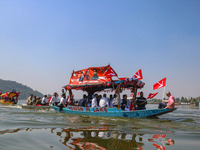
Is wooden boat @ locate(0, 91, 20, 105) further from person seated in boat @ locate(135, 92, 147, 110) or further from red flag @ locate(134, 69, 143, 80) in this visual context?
red flag @ locate(134, 69, 143, 80)

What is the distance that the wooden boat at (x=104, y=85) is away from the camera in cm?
1132

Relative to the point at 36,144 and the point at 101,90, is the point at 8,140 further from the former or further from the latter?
the point at 101,90

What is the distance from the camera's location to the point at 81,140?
497cm

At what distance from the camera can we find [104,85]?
41.4 ft

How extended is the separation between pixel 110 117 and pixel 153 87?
358 cm

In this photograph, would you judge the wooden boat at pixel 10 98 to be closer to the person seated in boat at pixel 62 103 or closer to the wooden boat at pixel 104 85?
the person seated in boat at pixel 62 103

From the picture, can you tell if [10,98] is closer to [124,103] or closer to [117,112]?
[124,103]

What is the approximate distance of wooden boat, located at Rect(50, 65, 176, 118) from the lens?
11.3m

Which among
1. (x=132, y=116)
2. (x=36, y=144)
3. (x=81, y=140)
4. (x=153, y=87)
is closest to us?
(x=36, y=144)

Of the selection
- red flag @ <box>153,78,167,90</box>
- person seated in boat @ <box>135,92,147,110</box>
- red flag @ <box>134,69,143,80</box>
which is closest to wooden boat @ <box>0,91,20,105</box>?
person seated in boat @ <box>135,92,147,110</box>

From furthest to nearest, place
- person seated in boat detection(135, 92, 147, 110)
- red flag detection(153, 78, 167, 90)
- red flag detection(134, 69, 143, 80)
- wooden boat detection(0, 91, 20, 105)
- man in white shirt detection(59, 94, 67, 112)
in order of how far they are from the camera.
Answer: wooden boat detection(0, 91, 20, 105), man in white shirt detection(59, 94, 67, 112), person seated in boat detection(135, 92, 147, 110), red flag detection(134, 69, 143, 80), red flag detection(153, 78, 167, 90)

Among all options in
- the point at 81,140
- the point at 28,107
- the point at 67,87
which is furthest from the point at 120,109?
the point at 28,107

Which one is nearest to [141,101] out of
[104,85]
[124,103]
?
[124,103]

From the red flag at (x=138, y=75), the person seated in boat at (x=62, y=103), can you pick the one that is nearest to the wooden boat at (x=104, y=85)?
the red flag at (x=138, y=75)
